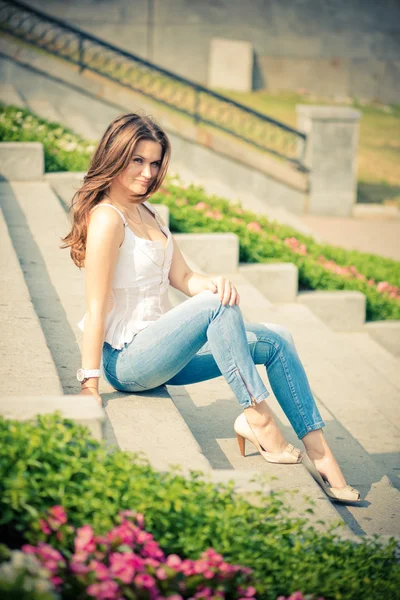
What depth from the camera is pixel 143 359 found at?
12.3 ft

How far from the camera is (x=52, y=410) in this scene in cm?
296

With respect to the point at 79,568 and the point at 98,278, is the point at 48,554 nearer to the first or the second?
the point at 79,568

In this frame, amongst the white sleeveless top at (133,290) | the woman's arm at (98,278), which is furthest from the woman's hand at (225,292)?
the woman's arm at (98,278)

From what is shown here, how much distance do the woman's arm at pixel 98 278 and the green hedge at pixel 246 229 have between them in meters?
4.19

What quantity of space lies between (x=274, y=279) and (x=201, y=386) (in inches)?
108

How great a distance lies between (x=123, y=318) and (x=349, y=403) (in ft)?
7.15

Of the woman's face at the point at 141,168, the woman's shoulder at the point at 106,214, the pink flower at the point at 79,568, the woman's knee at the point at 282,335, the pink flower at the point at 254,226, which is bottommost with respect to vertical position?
the pink flower at the point at 254,226

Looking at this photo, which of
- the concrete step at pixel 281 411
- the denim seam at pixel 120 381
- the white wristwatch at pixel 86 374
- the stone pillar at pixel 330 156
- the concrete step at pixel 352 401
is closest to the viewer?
the white wristwatch at pixel 86 374

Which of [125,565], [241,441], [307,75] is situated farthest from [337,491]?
[307,75]

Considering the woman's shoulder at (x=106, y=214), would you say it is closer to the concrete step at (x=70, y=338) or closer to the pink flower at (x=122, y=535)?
the concrete step at (x=70, y=338)

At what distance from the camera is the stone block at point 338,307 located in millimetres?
7648

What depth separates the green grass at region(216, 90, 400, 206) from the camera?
15004 mm

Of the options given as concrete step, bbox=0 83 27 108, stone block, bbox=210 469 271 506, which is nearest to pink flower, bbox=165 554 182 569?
stone block, bbox=210 469 271 506

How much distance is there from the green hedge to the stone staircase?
1.83 ft
